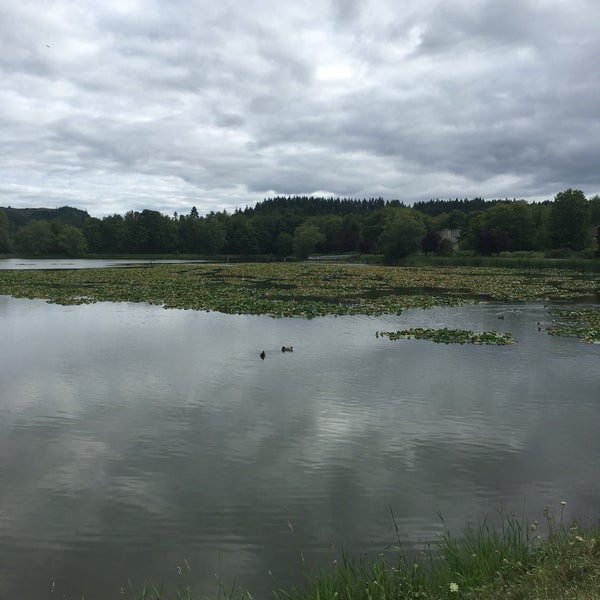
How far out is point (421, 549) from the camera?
261 inches

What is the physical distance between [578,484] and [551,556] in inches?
134

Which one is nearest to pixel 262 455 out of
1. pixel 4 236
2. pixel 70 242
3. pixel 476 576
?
pixel 476 576

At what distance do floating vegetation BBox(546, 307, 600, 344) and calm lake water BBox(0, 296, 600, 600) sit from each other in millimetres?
2714

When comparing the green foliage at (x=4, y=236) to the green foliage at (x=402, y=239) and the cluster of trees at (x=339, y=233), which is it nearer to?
the cluster of trees at (x=339, y=233)

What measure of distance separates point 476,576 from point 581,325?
21.3 m

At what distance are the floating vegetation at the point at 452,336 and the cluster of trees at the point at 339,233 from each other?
222 ft

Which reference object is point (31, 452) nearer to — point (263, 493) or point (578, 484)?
point (263, 493)

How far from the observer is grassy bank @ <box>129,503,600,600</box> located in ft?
16.0

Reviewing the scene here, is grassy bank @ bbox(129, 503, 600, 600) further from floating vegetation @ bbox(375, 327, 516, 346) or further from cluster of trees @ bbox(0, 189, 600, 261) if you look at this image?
cluster of trees @ bbox(0, 189, 600, 261)

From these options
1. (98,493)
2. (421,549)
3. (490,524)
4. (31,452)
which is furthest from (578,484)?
(31,452)

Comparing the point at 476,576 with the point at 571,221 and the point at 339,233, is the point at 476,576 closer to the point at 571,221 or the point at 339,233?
the point at 571,221

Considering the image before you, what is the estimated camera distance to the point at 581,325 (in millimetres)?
23672

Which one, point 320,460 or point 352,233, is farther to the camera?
point 352,233

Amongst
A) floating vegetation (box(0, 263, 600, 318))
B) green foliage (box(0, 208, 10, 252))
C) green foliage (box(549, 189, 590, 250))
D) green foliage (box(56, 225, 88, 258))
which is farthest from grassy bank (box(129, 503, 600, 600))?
green foliage (box(0, 208, 10, 252))
